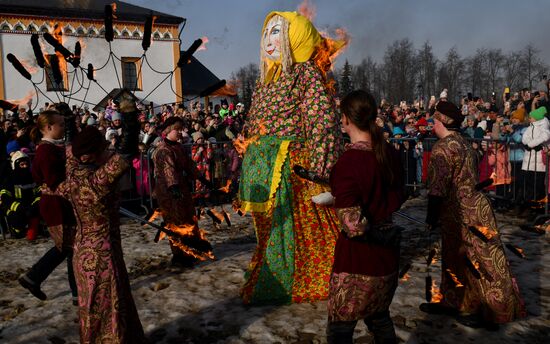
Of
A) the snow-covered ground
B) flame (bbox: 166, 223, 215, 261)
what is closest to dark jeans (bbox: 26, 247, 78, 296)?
the snow-covered ground

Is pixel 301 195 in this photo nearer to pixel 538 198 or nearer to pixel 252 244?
pixel 252 244

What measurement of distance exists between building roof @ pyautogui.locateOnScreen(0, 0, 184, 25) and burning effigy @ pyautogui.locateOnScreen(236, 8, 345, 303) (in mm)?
25571

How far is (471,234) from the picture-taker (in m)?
3.94

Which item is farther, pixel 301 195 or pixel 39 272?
pixel 39 272

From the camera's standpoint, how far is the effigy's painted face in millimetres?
4391

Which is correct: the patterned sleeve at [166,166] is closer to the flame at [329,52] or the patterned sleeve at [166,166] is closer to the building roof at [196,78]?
the flame at [329,52]

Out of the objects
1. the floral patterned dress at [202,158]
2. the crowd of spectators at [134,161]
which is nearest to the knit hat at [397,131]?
the crowd of spectators at [134,161]

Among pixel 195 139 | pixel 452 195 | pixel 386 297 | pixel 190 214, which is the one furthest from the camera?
pixel 195 139

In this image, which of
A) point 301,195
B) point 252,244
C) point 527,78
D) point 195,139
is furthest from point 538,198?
point 527,78

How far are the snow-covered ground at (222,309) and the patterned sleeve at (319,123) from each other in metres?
1.38

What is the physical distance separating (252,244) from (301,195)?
2881mm

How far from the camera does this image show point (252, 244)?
7062mm

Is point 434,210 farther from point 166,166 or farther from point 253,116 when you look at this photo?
point 166,166

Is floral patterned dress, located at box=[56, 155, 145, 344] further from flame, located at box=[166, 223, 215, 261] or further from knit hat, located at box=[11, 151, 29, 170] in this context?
knit hat, located at box=[11, 151, 29, 170]
